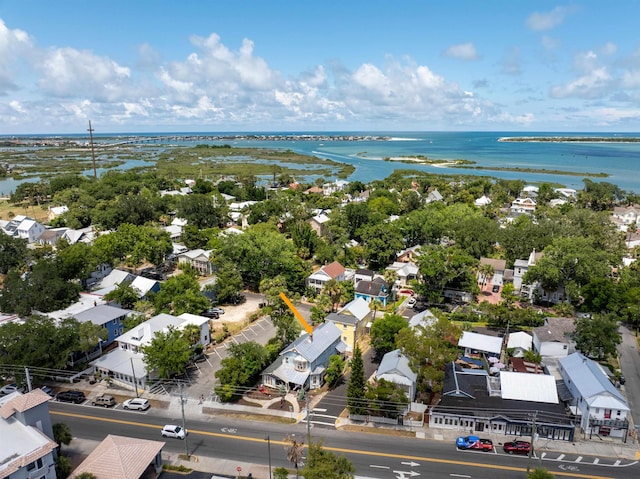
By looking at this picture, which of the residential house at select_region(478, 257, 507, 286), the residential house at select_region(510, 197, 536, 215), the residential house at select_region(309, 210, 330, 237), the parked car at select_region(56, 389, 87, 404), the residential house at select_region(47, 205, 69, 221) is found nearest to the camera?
the parked car at select_region(56, 389, 87, 404)

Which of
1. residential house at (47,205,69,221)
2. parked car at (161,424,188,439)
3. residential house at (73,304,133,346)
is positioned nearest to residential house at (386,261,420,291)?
residential house at (73,304,133,346)

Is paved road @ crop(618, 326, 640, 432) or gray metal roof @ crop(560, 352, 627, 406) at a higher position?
gray metal roof @ crop(560, 352, 627, 406)

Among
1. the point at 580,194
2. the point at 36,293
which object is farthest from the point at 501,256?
the point at 36,293

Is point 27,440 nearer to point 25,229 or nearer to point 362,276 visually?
point 362,276

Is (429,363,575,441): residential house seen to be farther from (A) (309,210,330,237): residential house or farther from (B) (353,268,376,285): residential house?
(A) (309,210,330,237): residential house

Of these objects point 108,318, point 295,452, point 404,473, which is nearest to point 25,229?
point 108,318

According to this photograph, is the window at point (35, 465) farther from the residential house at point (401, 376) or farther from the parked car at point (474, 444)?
Result: the parked car at point (474, 444)
